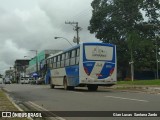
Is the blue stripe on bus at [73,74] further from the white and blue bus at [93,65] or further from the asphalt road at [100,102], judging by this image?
the asphalt road at [100,102]

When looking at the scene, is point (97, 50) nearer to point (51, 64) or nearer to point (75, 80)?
point (75, 80)

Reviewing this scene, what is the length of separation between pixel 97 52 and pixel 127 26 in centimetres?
4684

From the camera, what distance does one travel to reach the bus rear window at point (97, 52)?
102ft

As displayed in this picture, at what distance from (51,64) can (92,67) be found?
10370mm

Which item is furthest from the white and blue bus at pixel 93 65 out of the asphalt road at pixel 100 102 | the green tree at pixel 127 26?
the green tree at pixel 127 26

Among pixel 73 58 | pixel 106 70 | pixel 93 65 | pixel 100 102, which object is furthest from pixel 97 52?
pixel 100 102

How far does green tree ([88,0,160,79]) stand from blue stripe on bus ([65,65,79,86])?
135 feet

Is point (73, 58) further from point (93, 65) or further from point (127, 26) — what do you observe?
point (127, 26)

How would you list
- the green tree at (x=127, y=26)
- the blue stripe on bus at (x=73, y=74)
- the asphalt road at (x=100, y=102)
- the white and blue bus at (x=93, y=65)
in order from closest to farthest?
the asphalt road at (x=100, y=102)
the white and blue bus at (x=93, y=65)
the blue stripe on bus at (x=73, y=74)
the green tree at (x=127, y=26)

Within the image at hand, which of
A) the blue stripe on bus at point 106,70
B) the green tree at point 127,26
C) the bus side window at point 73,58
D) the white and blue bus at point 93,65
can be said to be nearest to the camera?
the white and blue bus at point 93,65

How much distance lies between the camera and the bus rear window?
31219mm

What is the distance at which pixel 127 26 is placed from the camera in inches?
3046

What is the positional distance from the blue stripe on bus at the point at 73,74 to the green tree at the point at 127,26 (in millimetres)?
41038

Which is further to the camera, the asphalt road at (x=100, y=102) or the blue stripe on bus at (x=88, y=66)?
the blue stripe on bus at (x=88, y=66)
